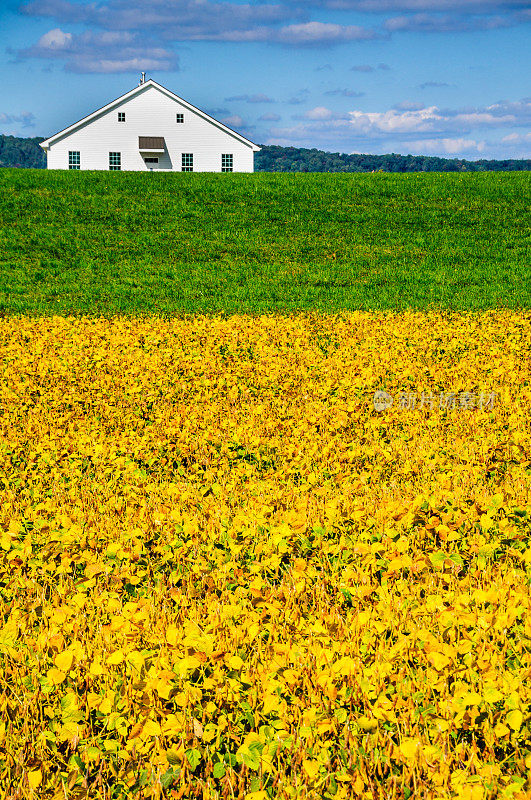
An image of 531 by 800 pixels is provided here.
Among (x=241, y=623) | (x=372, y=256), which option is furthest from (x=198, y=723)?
(x=372, y=256)

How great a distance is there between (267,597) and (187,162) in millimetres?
58724

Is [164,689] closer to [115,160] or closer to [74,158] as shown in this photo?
[115,160]

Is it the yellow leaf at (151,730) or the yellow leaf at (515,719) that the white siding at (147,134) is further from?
the yellow leaf at (515,719)

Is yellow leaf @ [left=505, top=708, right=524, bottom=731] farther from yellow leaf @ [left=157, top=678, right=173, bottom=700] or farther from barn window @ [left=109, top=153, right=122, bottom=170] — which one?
barn window @ [left=109, top=153, right=122, bottom=170]

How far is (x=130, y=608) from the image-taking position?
3.96 metres

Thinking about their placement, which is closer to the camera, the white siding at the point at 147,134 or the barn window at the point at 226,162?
the white siding at the point at 147,134

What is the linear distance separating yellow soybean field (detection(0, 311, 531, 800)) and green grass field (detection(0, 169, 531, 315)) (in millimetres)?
11735

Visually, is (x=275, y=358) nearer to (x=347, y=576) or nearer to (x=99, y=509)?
(x=99, y=509)

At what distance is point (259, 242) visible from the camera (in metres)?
27.5

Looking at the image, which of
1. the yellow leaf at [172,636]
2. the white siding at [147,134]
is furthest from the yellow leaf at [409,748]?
the white siding at [147,134]

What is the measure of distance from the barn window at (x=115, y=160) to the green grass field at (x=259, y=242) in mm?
21316

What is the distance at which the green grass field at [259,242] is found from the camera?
20844mm

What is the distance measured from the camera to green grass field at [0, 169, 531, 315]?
2084 centimetres

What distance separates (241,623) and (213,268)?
2145cm
